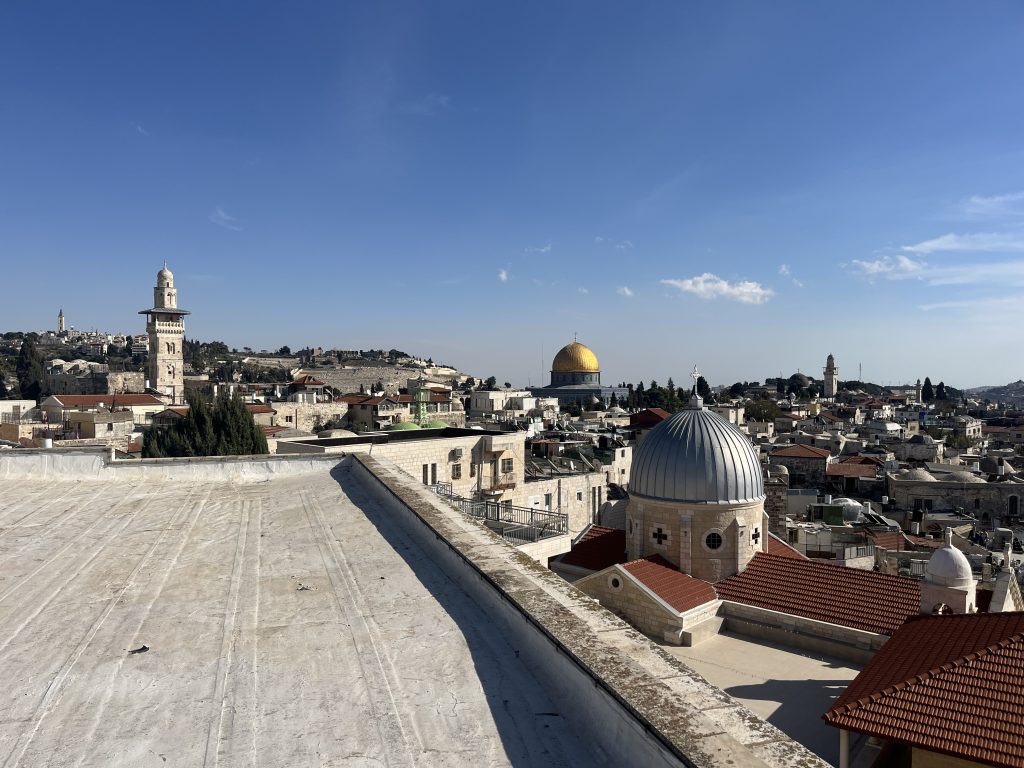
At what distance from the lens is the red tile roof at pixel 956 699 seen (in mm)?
5945

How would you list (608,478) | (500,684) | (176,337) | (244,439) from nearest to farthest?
(500,684) < (244,439) < (608,478) < (176,337)

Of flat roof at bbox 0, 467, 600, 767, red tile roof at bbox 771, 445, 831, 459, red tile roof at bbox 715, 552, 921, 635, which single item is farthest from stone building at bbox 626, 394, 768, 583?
red tile roof at bbox 771, 445, 831, 459

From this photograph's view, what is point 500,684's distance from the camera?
2.81 m

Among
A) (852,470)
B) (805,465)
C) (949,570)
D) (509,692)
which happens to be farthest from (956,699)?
(852,470)

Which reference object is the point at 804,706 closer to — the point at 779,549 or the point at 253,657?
the point at 779,549

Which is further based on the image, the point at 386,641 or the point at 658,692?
the point at 386,641

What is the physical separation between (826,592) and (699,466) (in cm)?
336

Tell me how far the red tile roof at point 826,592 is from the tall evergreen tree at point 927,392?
120226 mm

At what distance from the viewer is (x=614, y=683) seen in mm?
2367

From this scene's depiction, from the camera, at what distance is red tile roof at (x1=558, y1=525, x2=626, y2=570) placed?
1527 centimetres

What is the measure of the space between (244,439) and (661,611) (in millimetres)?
20215

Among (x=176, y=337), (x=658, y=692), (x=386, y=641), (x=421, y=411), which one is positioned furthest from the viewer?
(x=176, y=337)

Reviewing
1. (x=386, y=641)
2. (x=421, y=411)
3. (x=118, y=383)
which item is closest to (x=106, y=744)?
(x=386, y=641)

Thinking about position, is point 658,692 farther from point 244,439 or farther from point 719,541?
point 244,439
